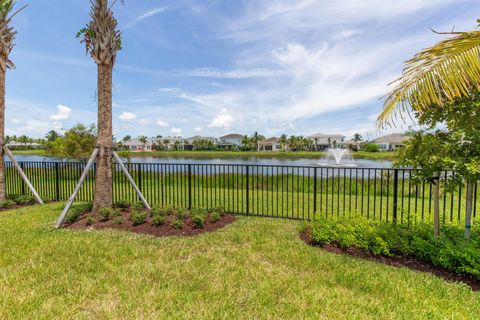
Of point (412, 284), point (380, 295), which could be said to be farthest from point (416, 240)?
point (380, 295)

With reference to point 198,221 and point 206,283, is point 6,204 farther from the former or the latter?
point 206,283

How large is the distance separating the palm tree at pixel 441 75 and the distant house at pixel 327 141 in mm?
96171

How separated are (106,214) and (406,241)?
5.84 m

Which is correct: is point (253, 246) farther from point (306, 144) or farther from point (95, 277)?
point (306, 144)

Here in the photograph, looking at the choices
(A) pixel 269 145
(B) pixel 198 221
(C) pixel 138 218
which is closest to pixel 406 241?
(B) pixel 198 221

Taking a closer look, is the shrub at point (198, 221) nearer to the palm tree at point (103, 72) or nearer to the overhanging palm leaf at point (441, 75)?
the palm tree at point (103, 72)

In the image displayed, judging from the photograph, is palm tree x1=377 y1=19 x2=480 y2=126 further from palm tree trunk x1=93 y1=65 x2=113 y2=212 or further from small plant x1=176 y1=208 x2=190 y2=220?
palm tree trunk x1=93 y1=65 x2=113 y2=212

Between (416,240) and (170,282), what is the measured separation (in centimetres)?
364

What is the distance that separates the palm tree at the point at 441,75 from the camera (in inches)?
120

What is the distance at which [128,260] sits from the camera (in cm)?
378

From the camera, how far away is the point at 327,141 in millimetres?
105125

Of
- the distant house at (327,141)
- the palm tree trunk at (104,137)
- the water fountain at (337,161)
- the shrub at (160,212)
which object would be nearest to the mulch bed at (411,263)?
the shrub at (160,212)

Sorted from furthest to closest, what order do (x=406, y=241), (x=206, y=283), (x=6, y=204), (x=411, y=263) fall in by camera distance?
(x=6, y=204), (x=406, y=241), (x=411, y=263), (x=206, y=283)

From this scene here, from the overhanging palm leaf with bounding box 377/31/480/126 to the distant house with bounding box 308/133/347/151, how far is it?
96.2 meters
